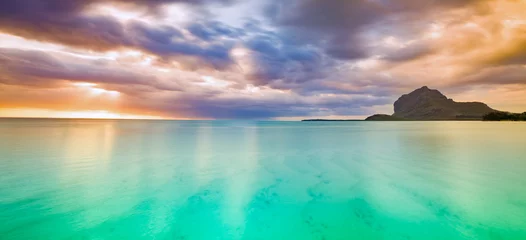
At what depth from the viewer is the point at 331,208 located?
900 cm

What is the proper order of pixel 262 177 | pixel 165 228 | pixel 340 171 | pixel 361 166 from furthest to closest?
pixel 361 166 < pixel 340 171 < pixel 262 177 < pixel 165 228

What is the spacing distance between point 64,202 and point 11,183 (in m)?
5.82

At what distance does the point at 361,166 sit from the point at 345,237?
38.3 ft

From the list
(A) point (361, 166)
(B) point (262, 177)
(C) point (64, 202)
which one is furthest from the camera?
(A) point (361, 166)

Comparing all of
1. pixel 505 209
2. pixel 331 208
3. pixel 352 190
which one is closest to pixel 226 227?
pixel 331 208

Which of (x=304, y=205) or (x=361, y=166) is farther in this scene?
(x=361, y=166)

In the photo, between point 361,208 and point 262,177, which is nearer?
point 361,208

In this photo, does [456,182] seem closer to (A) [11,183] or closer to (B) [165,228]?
(B) [165,228]

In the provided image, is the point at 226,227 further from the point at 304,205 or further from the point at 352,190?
the point at 352,190

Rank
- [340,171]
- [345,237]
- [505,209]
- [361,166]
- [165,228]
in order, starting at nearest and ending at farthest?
[345,237] → [165,228] → [505,209] → [340,171] → [361,166]

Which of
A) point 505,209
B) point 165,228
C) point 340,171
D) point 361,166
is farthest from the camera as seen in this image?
point 361,166

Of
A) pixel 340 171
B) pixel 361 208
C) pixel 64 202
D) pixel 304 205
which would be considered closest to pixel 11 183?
pixel 64 202

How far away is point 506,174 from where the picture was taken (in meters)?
14.6

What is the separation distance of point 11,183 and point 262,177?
42.8 feet
